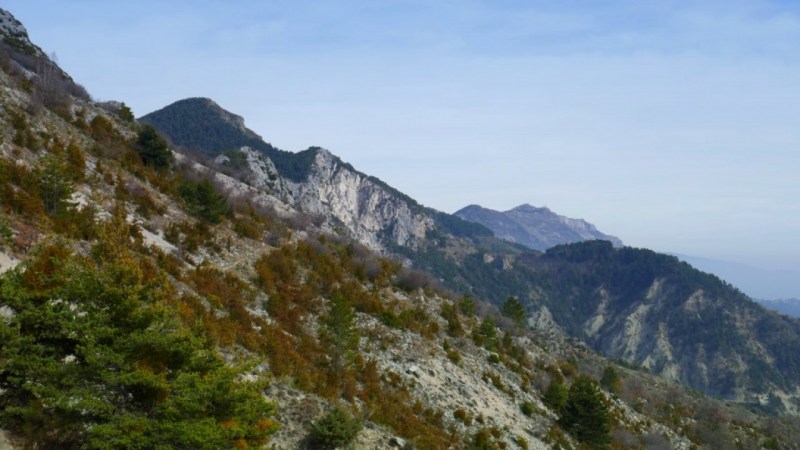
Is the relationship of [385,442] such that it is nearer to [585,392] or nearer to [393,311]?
[393,311]

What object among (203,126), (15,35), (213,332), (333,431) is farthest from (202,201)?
(203,126)

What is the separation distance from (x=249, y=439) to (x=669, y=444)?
3215 centimetres

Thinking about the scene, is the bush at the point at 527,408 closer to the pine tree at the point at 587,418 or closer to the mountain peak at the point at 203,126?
the pine tree at the point at 587,418

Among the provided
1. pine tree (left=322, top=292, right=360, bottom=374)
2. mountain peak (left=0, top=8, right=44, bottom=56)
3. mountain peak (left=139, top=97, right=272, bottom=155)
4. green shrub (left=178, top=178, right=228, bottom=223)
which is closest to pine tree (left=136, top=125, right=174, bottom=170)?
green shrub (left=178, top=178, right=228, bottom=223)

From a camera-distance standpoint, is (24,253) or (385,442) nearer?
(24,253)

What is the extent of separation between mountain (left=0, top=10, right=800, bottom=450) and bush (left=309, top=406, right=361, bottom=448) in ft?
0.21

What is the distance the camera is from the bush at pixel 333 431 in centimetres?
1390

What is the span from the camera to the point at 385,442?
51.8ft

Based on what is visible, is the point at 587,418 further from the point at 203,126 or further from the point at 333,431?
the point at 203,126

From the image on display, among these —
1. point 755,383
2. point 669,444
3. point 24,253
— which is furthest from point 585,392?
point 755,383

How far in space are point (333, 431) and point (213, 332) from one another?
17.3 feet

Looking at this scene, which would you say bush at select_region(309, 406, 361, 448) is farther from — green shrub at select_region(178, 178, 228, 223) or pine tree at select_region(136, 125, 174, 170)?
pine tree at select_region(136, 125, 174, 170)

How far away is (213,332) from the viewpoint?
16.0m

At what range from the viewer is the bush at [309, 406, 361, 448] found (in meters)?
13.9
